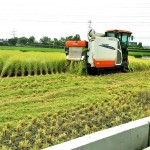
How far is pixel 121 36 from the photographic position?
1984 centimetres

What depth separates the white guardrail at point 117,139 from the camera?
4.07 m

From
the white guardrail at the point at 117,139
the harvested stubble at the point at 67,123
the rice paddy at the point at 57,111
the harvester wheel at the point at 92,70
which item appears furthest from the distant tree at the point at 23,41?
the white guardrail at the point at 117,139

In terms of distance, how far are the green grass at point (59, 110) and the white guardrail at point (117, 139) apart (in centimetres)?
110

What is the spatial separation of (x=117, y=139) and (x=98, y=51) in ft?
42.8

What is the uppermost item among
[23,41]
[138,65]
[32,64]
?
[23,41]

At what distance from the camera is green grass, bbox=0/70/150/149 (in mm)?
5809

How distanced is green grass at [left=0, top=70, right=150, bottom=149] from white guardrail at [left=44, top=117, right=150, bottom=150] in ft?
3.61

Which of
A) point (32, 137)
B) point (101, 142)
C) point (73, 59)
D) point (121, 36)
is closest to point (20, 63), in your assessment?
point (73, 59)

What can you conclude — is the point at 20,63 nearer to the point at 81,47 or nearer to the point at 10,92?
the point at 81,47

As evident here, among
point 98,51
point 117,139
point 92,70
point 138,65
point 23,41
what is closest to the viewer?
point 117,139

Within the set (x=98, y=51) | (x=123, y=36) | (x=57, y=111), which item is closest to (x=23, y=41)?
(x=123, y=36)

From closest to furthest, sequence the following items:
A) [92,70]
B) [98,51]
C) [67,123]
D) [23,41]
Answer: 1. [67,123]
2. [98,51]
3. [92,70]
4. [23,41]

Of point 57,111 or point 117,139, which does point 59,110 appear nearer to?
point 57,111

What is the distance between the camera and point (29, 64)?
1733 centimetres
